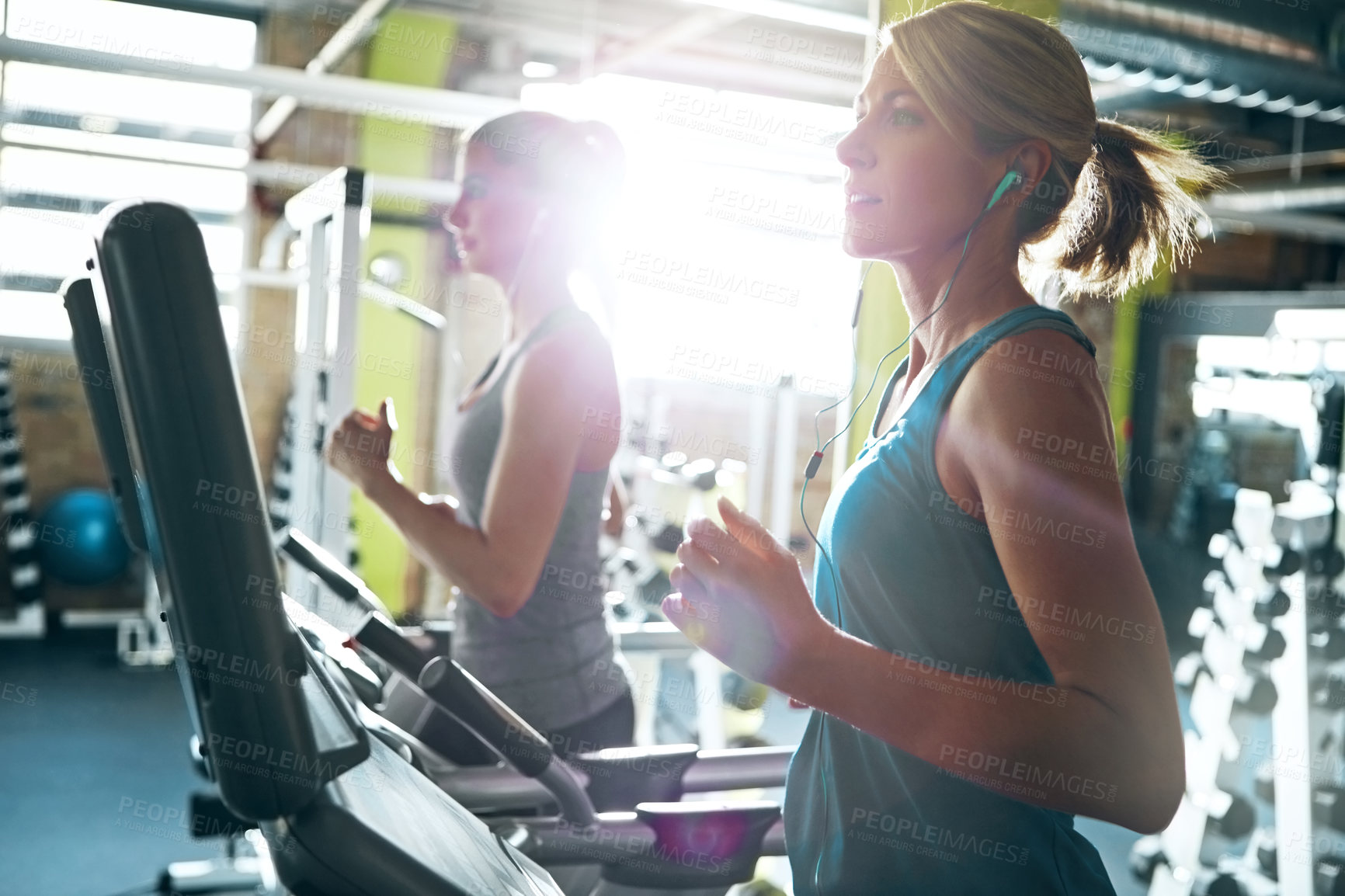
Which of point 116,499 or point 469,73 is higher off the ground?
point 469,73

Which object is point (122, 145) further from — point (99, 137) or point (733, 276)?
point (733, 276)

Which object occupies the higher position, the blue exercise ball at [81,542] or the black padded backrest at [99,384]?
the black padded backrest at [99,384]

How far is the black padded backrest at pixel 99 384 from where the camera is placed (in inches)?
33.5

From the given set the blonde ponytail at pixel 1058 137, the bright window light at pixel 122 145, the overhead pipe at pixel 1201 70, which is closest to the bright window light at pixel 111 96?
the bright window light at pixel 122 145

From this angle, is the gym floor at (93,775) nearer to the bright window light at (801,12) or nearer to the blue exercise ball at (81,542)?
the blue exercise ball at (81,542)

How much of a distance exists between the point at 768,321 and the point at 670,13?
2076 millimetres

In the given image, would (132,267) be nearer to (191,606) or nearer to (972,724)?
(191,606)

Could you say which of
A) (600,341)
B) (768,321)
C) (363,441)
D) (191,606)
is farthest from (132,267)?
(768,321)

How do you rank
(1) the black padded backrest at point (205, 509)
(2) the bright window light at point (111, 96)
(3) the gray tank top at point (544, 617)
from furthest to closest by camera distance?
(2) the bright window light at point (111, 96)
(3) the gray tank top at point (544, 617)
(1) the black padded backrest at point (205, 509)

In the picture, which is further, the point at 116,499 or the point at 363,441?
the point at 363,441

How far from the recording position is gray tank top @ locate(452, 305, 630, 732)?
1549 millimetres

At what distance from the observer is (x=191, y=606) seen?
557 millimetres

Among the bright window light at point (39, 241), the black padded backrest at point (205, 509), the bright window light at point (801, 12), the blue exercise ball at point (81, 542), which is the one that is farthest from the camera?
the bright window light at point (39, 241)

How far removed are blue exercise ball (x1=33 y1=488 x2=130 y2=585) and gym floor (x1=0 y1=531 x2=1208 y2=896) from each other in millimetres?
370
